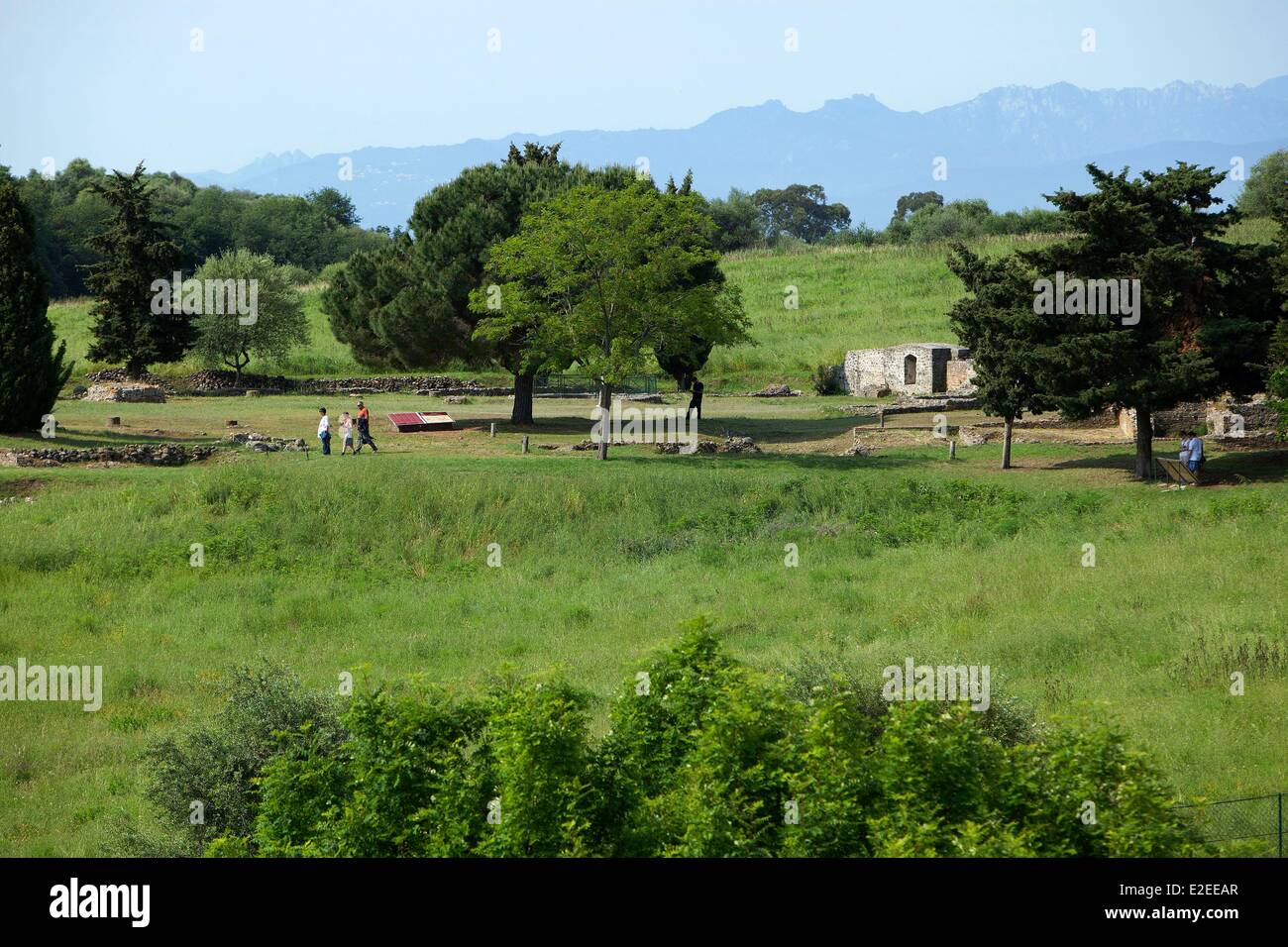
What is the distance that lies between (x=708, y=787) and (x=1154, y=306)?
26.2 metres

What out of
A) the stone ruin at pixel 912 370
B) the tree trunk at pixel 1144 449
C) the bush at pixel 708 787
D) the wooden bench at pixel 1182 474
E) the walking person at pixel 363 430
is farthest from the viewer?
the stone ruin at pixel 912 370

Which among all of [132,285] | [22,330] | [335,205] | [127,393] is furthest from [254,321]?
[335,205]

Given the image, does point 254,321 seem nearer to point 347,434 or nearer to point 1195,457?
point 347,434

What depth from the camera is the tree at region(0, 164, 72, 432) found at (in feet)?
125

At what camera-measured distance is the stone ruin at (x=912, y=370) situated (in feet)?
181

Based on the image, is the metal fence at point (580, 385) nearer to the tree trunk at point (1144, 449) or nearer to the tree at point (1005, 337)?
the tree at point (1005, 337)

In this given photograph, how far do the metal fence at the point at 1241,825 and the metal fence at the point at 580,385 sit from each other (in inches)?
1709

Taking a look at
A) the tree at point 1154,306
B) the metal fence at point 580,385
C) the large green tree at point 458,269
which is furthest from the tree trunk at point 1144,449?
the metal fence at point 580,385

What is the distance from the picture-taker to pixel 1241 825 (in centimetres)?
1328

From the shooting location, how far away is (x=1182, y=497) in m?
31.4

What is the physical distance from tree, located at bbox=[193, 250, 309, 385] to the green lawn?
65.8 feet

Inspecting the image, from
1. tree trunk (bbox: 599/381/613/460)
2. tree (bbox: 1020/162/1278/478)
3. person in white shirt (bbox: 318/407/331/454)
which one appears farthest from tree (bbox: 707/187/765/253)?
person in white shirt (bbox: 318/407/331/454)

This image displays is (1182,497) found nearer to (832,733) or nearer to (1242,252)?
(1242,252)
